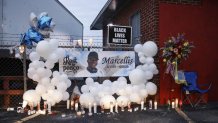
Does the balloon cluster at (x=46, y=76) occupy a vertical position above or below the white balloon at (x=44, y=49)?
below

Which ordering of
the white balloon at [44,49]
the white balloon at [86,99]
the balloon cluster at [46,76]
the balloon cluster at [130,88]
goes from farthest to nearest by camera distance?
the balloon cluster at [130,88]
the white balloon at [86,99]
the balloon cluster at [46,76]
the white balloon at [44,49]

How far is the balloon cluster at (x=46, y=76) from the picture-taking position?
28.1 ft

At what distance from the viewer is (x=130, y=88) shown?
8992 millimetres

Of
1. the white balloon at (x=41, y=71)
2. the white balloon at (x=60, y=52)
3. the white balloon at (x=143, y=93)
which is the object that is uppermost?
the white balloon at (x=60, y=52)

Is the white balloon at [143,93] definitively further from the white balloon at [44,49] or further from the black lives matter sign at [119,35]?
the white balloon at [44,49]

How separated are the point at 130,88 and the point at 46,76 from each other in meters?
2.27

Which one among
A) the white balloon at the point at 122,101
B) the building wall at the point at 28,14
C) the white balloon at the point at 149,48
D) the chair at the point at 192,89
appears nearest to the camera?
the white balloon at the point at 122,101

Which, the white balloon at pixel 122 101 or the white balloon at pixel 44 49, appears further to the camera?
the white balloon at pixel 122 101

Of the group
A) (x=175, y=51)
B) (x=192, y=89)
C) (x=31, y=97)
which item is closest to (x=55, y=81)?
(x=31, y=97)

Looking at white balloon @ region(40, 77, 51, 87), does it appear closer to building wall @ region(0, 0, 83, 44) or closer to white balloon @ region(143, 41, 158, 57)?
white balloon @ region(143, 41, 158, 57)

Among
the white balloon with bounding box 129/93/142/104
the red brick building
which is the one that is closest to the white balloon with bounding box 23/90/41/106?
the white balloon with bounding box 129/93/142/104

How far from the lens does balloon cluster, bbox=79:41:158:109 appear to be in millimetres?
8797

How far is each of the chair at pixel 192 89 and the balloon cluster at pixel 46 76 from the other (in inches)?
138

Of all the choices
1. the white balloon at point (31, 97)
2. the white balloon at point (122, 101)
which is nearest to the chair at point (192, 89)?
the white balloon at point (122, 101)
